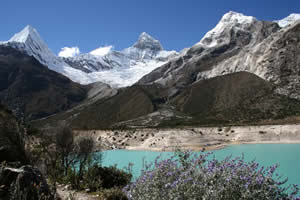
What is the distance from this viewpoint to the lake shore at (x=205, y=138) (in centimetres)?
5162

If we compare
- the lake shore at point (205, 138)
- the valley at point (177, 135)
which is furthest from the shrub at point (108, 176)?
the lake shore at point (205, 138)

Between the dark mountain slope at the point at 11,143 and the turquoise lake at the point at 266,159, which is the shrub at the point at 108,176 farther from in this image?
the turquoise lake at the point at 266,159

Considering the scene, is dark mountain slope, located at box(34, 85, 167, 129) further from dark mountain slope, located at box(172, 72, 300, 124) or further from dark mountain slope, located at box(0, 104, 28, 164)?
dark mountain slope, located at box(0, 104, 28, 164)

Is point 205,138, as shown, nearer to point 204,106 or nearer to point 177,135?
point 177,135

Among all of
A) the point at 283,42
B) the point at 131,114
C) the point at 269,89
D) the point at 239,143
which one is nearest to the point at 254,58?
the point at 283,42

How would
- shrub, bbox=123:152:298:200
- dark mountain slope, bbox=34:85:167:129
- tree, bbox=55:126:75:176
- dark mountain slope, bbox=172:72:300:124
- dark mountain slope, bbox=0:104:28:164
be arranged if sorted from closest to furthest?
shrub, bbox=123:152:298:200 → dark mountain slope, bbox=0:104:28:164 → tree, bbox=55:126:75:176 → dark mountain slope, bbox=172:72:300:124 → dark mountain slope, bbox=34:85:167:129

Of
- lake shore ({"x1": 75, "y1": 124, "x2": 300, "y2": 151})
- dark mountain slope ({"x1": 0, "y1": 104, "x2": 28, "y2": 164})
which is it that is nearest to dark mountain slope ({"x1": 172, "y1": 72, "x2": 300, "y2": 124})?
lake shore ({"x1": 75, "y1": 124, "x2": 300, "y2": 151})

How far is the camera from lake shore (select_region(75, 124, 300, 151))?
2032 inches

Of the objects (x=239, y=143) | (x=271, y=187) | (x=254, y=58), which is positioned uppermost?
(x=254, y=58)

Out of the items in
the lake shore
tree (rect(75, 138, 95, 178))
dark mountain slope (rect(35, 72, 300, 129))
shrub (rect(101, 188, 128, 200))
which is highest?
dark mountain slope (rect(35, 72, 300, 129))

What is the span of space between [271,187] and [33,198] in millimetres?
5046

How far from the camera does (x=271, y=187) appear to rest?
454 cm

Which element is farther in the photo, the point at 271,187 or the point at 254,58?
the point at 254,58

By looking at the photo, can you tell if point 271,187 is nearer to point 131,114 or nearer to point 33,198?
point 33,198
